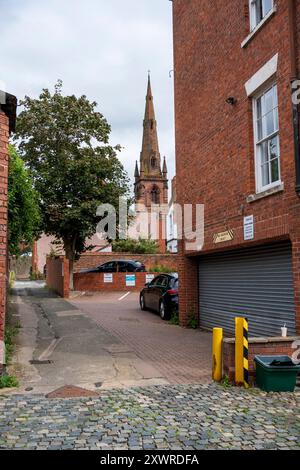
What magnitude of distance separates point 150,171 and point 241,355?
62.0 m

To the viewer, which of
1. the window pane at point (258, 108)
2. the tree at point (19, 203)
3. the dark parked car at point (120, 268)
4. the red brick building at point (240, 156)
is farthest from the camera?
the dark parked car at point (120, 268)

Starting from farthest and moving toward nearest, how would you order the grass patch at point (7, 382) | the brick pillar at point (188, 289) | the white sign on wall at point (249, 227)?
1. the brick pillar at point (188, 289)
2. the white sign on wall at point (249, 227)
3. the grass patch at point (7, 382)

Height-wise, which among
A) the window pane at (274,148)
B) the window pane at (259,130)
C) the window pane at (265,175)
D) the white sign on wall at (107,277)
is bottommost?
the white sign on wall at (107,277)

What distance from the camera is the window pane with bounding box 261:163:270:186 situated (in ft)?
29.2

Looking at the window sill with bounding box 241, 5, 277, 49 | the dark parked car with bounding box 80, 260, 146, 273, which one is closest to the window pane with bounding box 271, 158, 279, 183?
the window sill with bounding box 241, 5, 277, 49

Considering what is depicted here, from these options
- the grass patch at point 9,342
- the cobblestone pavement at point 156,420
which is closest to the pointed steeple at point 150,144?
the grass patch at point 9,342

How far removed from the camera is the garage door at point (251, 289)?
850 centimetres

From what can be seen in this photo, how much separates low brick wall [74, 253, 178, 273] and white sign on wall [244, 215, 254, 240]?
21.6 metres

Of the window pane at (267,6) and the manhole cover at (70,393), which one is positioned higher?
the window pane at (267,6)

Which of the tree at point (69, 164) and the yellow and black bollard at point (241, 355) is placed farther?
the tree at point (69, 164)

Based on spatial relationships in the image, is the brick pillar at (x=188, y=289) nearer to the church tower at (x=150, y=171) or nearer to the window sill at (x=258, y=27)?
the window sill at (x=258, y=27)

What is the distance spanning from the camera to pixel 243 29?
9594mm

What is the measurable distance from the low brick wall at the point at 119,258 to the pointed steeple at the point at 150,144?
121ft
